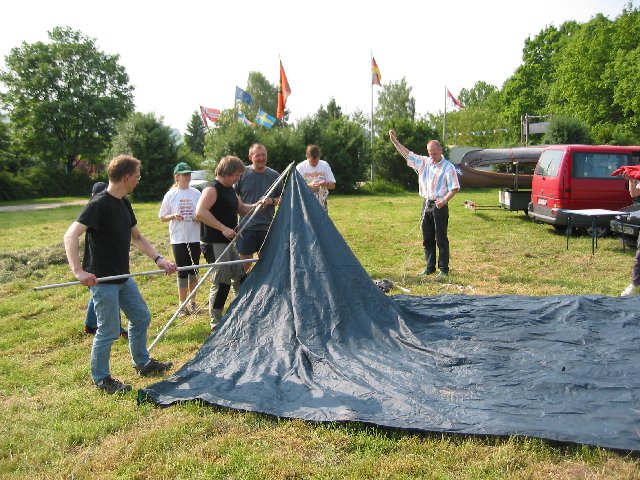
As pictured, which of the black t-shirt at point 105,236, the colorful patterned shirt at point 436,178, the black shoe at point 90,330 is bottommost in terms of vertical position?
the black shoe at point 90,330

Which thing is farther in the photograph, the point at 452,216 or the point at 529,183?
the point at 529,183

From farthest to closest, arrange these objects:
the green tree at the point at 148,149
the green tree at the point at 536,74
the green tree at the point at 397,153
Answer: the green tree at the point at 536,74, the green tree at the point at 397,153, the green tree at the point at 148,149

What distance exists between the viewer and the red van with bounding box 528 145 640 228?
11.1 meters

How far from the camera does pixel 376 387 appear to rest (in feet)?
12.1

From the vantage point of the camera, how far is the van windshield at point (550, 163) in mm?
11367

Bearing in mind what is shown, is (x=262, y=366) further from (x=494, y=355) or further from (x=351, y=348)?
(x=494, y=355)

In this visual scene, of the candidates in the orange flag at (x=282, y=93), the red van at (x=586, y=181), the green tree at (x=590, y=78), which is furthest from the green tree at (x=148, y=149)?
the green tree at (x=590, y=78)

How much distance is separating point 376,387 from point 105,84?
1782 inches

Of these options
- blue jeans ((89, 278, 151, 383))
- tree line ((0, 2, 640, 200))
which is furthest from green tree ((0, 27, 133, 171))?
blue jeans ((89, 278, 151, 383))

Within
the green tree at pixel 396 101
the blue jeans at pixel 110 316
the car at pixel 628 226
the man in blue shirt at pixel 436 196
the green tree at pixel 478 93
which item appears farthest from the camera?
the green tree at pixel 478 93

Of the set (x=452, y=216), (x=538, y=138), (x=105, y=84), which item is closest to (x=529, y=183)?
(x=452, y=216)

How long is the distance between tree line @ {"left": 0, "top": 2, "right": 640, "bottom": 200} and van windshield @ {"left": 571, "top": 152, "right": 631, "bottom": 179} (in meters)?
16.1

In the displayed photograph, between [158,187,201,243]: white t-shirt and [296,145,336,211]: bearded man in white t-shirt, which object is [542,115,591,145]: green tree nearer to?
[296,145,336,211]: bearded man in white t-shirt

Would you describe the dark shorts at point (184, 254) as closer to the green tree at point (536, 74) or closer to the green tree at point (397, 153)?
the green tree at point (397, 153)
